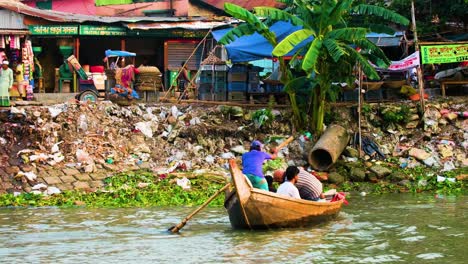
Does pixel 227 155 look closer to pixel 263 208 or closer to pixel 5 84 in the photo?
pixel 5 84

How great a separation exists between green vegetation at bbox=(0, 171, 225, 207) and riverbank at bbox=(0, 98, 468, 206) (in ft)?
0.08

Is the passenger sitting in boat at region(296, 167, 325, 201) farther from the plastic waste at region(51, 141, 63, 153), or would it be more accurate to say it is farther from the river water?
the plastic waste at region(51, 141, 63, 153)

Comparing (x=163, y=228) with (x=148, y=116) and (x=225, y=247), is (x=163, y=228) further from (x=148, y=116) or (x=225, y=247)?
(x=148, y=116)

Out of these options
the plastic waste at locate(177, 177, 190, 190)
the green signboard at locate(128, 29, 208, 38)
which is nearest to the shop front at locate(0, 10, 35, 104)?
the green signboard at locate(128, 29, 208, 38)

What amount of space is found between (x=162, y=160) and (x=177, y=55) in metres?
9.50

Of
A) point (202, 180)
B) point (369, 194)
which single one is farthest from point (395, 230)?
point (202, 180)

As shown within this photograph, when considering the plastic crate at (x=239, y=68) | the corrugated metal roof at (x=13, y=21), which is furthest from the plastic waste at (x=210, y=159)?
the corrugated metal roof at (x=13, y=21)

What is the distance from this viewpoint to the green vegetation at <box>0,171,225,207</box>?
17.5m

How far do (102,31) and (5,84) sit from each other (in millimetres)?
6995

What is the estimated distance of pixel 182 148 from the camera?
2069 centimetres

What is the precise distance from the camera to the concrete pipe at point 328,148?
65.2 ft

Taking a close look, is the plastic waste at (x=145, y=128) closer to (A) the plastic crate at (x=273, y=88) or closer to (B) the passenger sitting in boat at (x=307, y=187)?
(A) the plastic crate at (x=273, y=88)

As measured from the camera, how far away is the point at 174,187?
18.5m

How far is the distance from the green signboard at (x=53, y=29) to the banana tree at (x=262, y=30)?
8.36 metres
